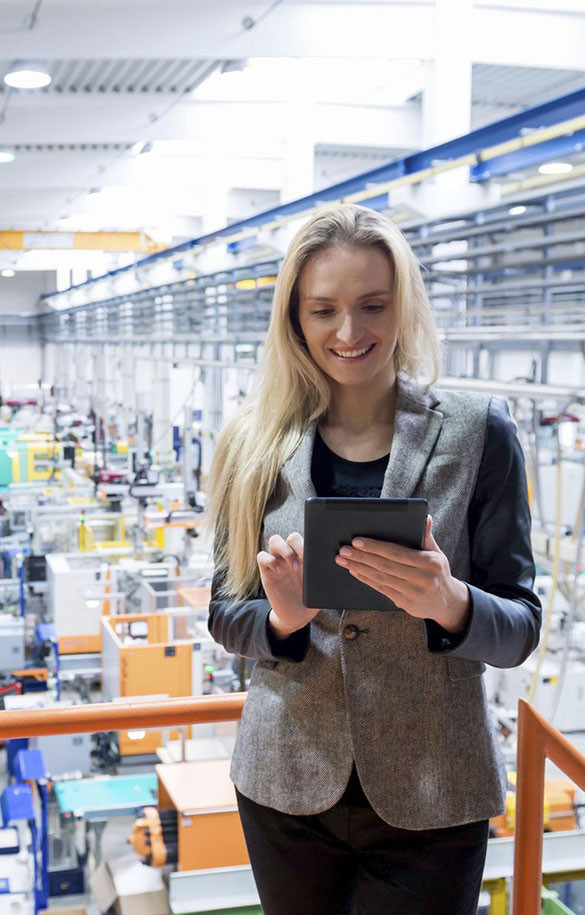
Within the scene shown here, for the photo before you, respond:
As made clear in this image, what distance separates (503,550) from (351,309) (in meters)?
0.36

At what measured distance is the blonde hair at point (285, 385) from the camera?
4.16 ft

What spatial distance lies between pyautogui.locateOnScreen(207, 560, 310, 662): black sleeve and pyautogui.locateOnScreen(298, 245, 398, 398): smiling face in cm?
32

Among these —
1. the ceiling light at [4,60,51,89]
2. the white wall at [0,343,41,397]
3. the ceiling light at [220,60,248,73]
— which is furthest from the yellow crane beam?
the white wall at [0,343,41,397]

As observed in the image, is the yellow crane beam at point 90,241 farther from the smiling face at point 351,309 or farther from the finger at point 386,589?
the finger at point 386,589

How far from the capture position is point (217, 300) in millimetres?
8859

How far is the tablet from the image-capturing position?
42.0 inches

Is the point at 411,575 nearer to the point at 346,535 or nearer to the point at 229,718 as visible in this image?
the point at 346,535

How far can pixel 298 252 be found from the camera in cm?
129

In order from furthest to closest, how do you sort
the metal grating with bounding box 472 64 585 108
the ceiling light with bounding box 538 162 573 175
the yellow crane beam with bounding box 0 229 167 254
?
the yellow crane beam with bounding box 0 229 167 254
the metal grating with bounding box 472 64 585 108
the ceiling light with bounding box 538 162 573 175

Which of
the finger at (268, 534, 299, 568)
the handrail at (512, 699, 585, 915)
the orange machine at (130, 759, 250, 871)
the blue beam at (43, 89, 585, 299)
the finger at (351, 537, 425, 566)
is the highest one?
the blue beam at (43, 89, 585, 299)

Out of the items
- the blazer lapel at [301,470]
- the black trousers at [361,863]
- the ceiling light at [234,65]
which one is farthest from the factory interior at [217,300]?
the black trousers at [361,863]

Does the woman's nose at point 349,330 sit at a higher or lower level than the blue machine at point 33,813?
higher

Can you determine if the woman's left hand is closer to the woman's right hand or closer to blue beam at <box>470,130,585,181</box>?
the woman's right hand

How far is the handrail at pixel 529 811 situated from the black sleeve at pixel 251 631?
63 cm
